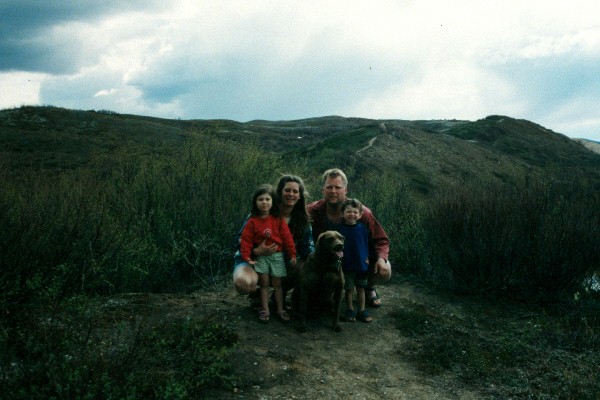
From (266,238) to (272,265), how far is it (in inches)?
11.4

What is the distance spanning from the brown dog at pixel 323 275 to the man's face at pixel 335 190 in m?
→ 0.79

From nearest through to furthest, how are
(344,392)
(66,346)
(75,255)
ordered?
(66,346), (344,392), (75,255)

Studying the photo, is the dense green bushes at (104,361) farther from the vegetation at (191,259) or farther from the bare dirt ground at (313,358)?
the bare dirt ground at (313,358)

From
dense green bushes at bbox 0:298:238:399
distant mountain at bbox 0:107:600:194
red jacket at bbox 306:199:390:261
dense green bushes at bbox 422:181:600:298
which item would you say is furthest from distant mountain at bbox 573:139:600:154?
dense green bushes at bbox 0:298:238:399

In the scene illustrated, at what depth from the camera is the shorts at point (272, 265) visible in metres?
4.45

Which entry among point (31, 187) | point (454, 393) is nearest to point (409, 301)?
point (454, 393)

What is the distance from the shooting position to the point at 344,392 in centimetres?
355

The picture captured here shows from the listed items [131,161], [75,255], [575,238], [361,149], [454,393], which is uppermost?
[361,149]

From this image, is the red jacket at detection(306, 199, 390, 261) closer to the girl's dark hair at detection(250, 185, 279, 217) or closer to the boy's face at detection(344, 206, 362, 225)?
the boy's face at detection(344, 206, 362, 225)

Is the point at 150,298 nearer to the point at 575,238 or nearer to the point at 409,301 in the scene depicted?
the point at 409,301

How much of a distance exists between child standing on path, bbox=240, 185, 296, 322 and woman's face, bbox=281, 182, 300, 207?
0.15 metres

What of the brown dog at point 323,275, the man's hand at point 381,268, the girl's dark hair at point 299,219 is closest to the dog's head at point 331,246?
the brown dog at point 323,275

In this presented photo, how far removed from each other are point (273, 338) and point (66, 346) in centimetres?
183

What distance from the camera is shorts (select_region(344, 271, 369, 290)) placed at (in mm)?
4941
